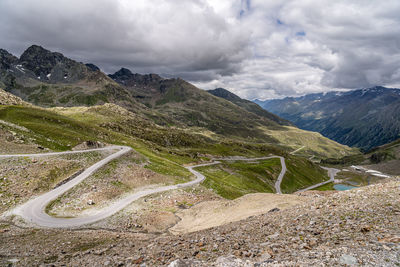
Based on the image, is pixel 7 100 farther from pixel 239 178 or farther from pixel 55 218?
pixel 239 178

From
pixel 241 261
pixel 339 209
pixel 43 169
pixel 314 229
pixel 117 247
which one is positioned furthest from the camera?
pixel 43 169

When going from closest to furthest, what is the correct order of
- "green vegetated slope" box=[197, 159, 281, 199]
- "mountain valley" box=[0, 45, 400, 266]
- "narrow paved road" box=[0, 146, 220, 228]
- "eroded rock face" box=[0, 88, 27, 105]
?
1. "mountain valley" box=[0, 45, 400, 266]
2. "narrow paved road" box=[0, 146, 220, 228]
3. "green vegetated slope" box=[197, 159, 281, 199]
4. "eroded rock face" box=[0, 88, 27, 105]

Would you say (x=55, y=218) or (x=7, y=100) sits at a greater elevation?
(x=7, y=100)

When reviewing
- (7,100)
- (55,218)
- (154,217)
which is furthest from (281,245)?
(7,100)

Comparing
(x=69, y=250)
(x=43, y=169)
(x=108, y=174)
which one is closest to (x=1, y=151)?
(x=43, y=169)

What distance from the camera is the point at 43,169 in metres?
47.2

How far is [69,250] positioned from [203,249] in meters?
15.9

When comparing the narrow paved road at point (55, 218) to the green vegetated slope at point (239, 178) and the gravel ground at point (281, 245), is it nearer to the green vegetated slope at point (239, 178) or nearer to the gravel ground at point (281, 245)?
the gravel ground at point (281, 245)

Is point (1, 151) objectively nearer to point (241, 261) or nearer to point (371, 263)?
point (241, 261)

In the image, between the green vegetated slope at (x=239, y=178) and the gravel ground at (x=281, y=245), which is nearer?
the gravel ground at (x=281, y=245)

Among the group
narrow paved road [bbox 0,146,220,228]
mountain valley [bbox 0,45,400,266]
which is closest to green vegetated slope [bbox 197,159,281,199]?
mountain valley [bbox 0,45,400,266]

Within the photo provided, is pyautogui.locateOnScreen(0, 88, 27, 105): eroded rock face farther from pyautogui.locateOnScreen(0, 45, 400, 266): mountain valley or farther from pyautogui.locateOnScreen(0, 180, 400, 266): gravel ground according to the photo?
pyautogui.locateOnScreen(0, 180, 400, 266): gravel ground

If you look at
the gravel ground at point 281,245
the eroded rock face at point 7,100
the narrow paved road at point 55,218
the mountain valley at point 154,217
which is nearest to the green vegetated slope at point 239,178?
the mountain valley at point 154,217

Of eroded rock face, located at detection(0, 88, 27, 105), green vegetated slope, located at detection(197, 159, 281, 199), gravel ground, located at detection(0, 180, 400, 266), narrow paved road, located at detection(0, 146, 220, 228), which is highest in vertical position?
eroded rock face, located at detection(0, 88, 27, 105)
